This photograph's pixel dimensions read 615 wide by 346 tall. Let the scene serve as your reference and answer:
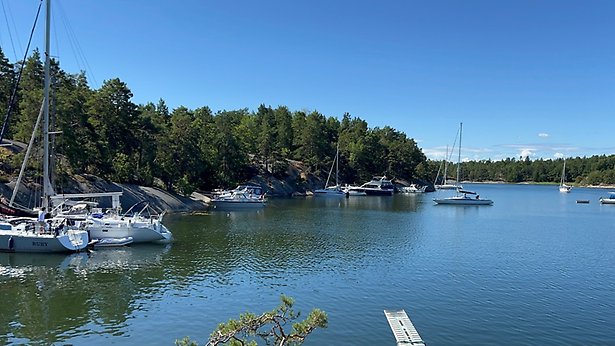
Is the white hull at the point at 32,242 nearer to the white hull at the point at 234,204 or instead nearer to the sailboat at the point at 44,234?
the sailboat at the point at 44,234

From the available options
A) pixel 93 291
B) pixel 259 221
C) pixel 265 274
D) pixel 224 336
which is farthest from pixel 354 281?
pixel 259 221

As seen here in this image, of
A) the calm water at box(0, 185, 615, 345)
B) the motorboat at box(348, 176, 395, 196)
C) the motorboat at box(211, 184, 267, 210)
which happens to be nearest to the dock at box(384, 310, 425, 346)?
the calm water at box(0, 185, 615, 345)

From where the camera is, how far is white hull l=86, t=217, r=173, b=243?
38250 mm

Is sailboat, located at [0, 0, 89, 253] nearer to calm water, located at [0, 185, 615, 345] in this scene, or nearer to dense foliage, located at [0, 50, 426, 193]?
calm water, located at [0, 185, 615, 345]

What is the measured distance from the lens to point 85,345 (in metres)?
18.3

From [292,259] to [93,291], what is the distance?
14562 millimetres

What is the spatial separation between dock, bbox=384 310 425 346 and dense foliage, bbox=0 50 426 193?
39674 mm

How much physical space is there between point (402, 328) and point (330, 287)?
8203 millimetres

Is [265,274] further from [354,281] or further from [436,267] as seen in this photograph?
[436,267]

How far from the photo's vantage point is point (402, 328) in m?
19.8

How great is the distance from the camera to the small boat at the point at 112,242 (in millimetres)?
37250

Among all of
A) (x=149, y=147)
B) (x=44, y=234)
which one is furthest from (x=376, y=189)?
(x=44, y=234)

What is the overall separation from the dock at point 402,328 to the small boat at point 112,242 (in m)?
25.0

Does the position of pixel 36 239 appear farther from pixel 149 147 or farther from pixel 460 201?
pixel 460 201
